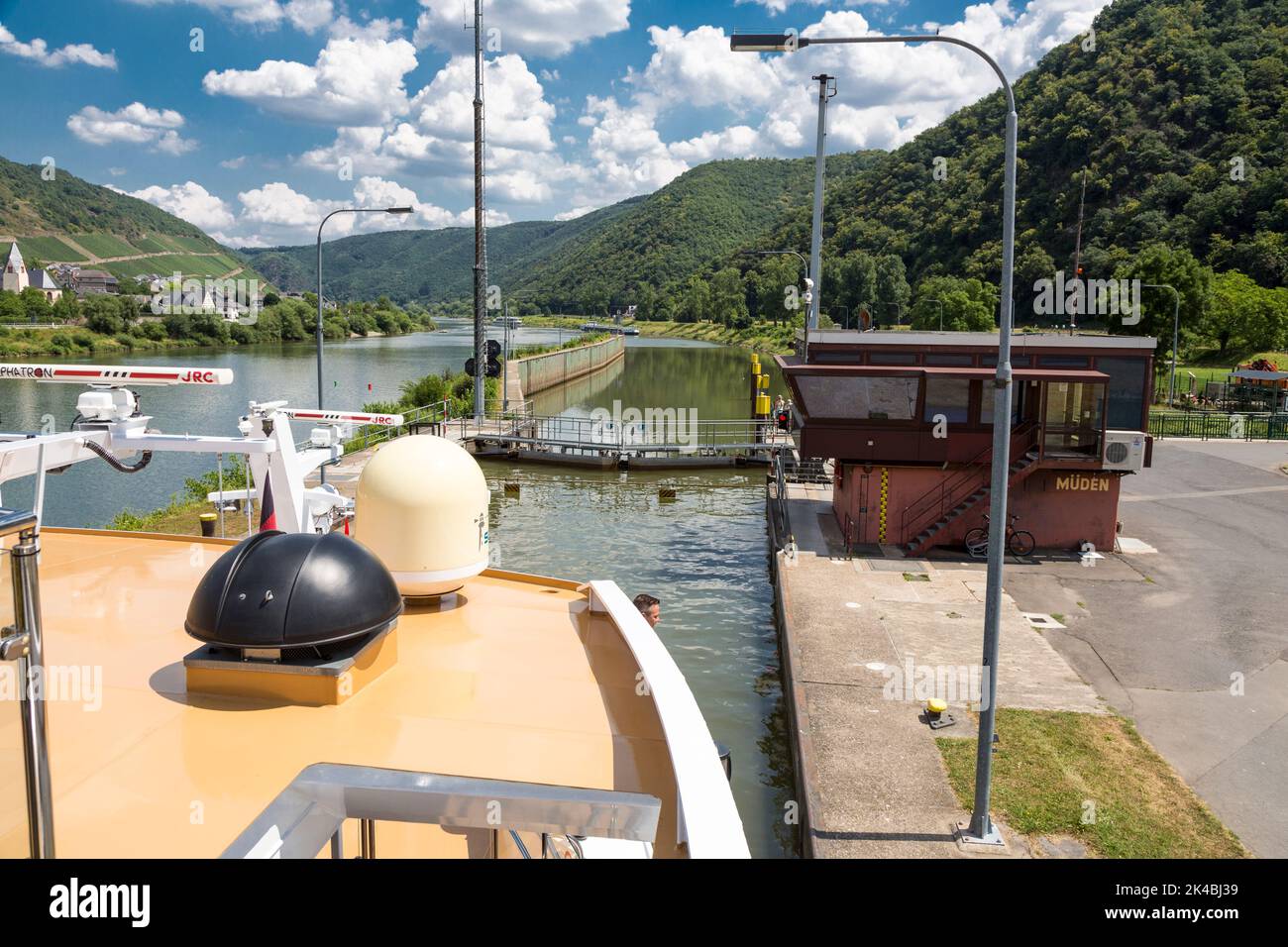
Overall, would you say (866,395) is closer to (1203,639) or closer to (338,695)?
(1203,639)

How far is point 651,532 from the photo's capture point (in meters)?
29.3

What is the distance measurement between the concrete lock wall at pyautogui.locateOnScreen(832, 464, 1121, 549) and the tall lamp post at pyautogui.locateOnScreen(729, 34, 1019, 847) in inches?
556

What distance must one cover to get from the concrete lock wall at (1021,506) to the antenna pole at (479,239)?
25770 mm

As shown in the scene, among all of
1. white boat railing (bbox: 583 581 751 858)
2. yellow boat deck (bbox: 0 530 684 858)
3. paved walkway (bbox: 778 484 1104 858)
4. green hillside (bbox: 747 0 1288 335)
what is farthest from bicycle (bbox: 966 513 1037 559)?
green hillside (bbox: 747 0 1288 335)

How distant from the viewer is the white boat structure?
3330 mm

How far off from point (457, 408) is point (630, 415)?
13937 mm

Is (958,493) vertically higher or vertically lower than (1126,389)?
lower

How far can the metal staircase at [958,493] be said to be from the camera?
23719 mm

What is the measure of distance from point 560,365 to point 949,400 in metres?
64.5

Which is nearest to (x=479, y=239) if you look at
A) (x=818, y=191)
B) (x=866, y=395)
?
(x=818, y=191)

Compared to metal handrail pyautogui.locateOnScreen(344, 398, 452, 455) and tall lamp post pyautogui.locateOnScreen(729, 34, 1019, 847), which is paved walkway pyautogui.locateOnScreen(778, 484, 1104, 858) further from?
metal handrail pyautogui.locateOnScreen(344, 398, 452, 455)

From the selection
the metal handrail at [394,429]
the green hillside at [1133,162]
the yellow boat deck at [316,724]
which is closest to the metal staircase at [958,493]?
the yellow boat deck at [316,724]

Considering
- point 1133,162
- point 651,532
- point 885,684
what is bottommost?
point 651,532

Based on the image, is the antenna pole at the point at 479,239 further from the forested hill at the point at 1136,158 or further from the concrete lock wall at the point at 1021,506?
the forested hill at the point at 1136,158
